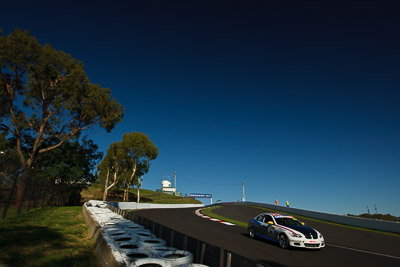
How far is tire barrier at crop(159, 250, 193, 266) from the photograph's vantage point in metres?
4.30

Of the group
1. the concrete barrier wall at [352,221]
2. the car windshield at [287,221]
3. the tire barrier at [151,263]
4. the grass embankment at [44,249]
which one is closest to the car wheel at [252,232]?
the car windshield at [287,221]

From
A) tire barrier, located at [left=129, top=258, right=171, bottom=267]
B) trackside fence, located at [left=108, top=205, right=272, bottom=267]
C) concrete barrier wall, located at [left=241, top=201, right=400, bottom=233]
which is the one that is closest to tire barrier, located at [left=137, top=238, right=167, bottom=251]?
trackside fence, located at [left=108, top=205, right=272, bottom=267]

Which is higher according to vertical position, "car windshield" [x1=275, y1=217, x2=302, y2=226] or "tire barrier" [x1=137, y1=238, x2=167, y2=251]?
"car windshield" [x1=275, y1=217, x2=302, y2=226]

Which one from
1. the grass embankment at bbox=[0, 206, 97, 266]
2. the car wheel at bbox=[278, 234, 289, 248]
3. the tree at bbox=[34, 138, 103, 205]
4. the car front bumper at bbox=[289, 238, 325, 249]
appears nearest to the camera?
the grass embankment at bbox=[0, 206, 97, 266]

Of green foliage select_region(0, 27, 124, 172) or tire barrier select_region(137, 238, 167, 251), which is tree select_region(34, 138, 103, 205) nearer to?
green foliage select_region(0, 27, 124, 172)

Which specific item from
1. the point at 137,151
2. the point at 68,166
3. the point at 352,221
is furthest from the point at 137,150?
the point at 352,221

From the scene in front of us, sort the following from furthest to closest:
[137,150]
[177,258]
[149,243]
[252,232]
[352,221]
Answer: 1. [137,150]
2. [352,221]
3. [252,232]
4. [149,243]
5. [177,258]

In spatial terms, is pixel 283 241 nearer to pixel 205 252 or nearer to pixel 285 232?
pixel 285 232

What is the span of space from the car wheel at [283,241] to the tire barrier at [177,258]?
18.7 feet

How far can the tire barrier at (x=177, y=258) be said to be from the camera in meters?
4.30

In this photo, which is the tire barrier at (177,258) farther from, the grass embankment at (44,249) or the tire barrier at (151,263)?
the grass embankment at (44,249)

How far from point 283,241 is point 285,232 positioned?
34 cm

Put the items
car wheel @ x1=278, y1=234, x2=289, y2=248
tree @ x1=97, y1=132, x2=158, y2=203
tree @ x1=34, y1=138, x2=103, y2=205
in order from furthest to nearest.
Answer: tree @ x1=97, y1=132, x2=158, y2=203, tree @ x1=34, y1=138, x2=103, y2=205, car wheel @ x1=278, y1=234, x2=289, y2=248

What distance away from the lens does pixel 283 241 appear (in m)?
9.18
